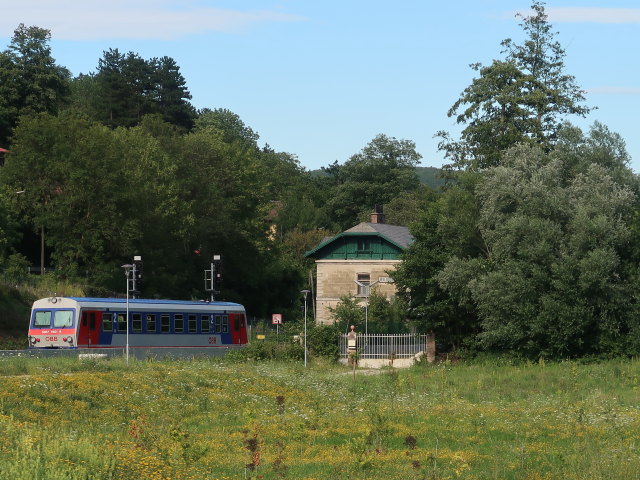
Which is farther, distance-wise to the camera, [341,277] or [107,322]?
[341,277]

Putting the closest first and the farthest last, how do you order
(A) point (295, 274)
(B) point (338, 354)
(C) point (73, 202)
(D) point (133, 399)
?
(D) point (133, 399), (B) point (338, 354), (C) point (73, 202), (A) point (295, 274)

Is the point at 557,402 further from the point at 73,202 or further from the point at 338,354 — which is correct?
the point at 73,202

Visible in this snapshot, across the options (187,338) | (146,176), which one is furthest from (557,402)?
(146,176)

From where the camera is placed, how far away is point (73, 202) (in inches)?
2662

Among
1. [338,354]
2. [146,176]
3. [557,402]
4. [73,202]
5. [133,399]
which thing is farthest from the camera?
[146,176]

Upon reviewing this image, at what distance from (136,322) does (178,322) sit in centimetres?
271

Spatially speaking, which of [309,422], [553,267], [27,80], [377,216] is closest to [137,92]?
[27,80]

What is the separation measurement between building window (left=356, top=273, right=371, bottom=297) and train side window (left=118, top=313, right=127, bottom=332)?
33042 millimetres

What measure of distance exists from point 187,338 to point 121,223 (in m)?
21.9

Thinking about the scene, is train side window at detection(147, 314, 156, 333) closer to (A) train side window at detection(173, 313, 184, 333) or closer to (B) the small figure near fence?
(A) train side window at detection(173, 313, 184, 333)

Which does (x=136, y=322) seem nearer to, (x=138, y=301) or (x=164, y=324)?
(x=138, y=301)

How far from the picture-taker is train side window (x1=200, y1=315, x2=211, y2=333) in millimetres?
49719

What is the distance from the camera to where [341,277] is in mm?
79250

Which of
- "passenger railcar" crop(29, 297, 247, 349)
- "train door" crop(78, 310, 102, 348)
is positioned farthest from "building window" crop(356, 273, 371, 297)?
"train door" crop(78, 310, 102, 348)
